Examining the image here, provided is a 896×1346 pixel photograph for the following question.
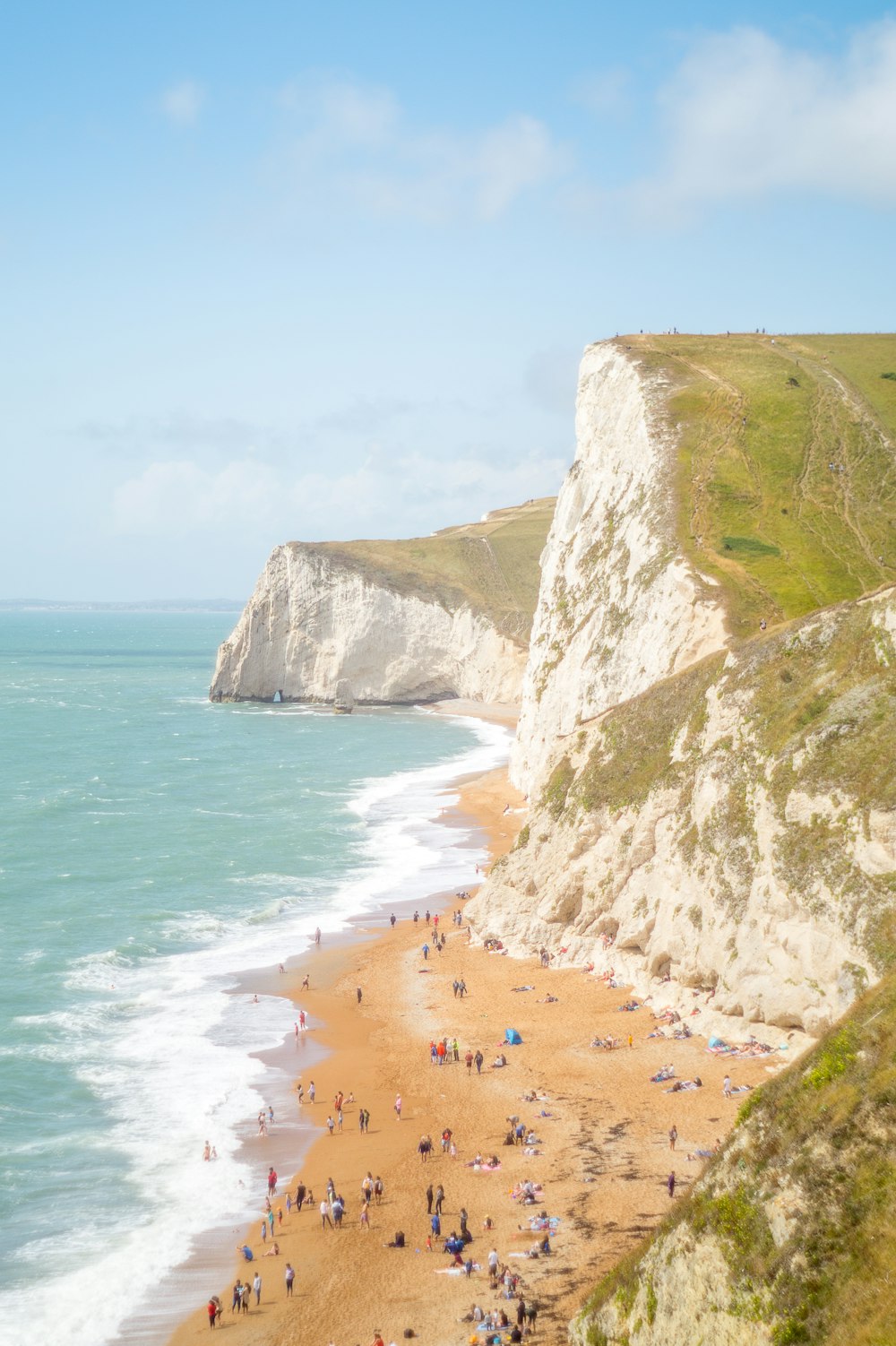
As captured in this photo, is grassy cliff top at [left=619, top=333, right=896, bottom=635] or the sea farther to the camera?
grassy cliff top at [left=619, top=333, right=896, bottom=635]

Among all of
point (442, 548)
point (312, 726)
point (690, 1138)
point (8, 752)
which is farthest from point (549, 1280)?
point (442, 548)

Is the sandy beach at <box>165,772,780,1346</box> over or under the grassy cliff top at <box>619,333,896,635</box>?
under

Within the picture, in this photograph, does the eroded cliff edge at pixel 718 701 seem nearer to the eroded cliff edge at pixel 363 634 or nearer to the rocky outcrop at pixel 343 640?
the eroded cliff edge at pixel 363 634

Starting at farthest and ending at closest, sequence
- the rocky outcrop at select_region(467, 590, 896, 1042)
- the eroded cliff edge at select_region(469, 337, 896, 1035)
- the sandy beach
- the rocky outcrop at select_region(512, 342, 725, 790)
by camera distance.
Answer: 1. the rocky outcrop at select_region(512, 342, 725, 790)
2. the eroded cliff edge at select_region(469, 337, 896, 1035)
3. the rocky outcrop at select_region(467, 590, 896, 1042)
4. the sandy beach

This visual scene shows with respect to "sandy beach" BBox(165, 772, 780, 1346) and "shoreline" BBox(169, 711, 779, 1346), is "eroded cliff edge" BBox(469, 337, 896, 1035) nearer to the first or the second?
"sandy beach" BBox(165, 772, 780, 1346)

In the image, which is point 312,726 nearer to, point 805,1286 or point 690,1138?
point 690,1138

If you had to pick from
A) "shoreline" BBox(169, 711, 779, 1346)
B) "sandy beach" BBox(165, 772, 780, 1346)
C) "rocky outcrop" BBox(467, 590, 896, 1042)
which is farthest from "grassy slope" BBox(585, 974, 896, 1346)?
"rocky outcrop" BBox(467, 590, 896, 1042)
